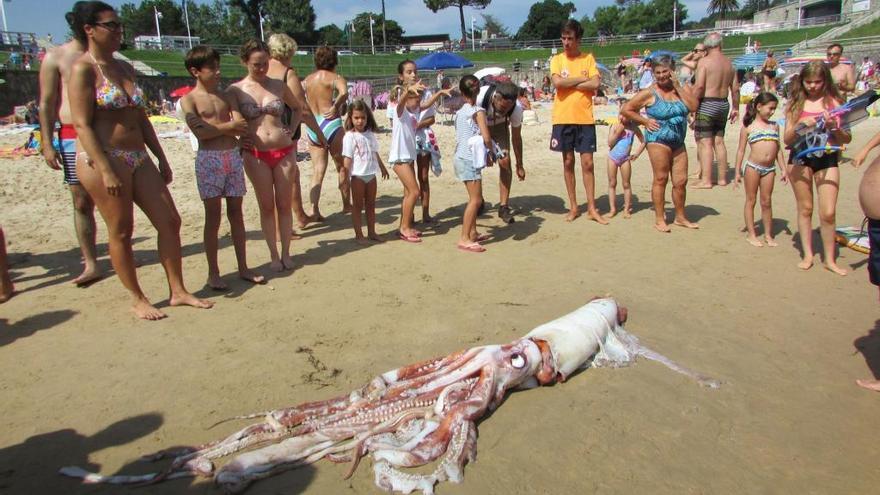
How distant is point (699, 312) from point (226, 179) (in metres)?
3.86

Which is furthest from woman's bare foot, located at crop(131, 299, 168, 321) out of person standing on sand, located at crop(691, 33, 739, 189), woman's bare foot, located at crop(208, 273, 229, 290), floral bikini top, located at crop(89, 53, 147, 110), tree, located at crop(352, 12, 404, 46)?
tree, located at crop(352, 12, 404, 46)

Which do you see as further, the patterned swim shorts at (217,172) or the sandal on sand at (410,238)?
the sandal on sand at (410,238)

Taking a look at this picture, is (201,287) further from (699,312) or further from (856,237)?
(856,237)

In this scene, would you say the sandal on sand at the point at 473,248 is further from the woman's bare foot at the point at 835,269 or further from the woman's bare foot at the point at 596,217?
the woman's bare foot at the point at 835,269

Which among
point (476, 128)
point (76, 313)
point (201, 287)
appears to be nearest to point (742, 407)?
point (476, 128)

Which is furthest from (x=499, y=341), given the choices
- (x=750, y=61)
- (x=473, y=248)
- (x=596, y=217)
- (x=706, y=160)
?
(x=750, y=61)

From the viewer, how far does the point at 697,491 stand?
2.66 meters

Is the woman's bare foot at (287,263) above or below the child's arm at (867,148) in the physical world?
below

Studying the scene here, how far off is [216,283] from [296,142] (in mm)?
1606

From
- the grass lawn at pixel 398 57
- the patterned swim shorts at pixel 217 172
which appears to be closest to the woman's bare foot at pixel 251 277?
the patterned swim shorts at pixel 217 172

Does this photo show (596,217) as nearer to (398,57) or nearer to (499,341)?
(499,341)

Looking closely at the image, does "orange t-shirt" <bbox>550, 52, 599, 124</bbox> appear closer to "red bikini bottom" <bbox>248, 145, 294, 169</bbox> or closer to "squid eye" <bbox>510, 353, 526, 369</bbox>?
"red bikini bottom" <bbox>248, 145, 294, 169</bbox>

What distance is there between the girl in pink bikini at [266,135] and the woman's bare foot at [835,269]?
491 centimetres

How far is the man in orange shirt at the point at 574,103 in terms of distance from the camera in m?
6.76
